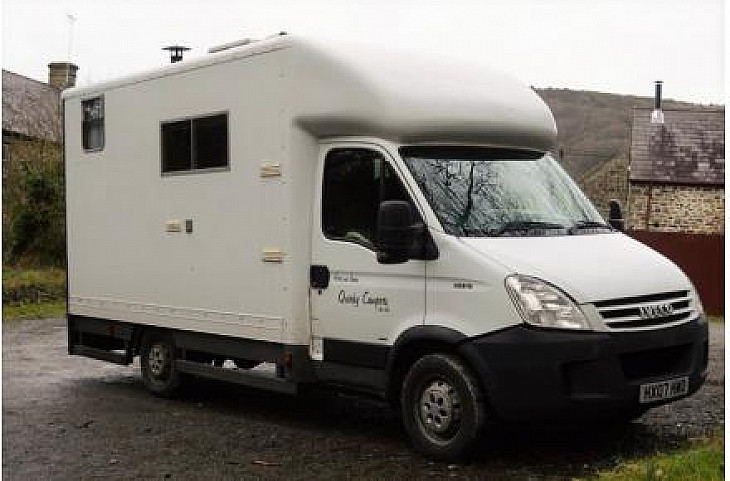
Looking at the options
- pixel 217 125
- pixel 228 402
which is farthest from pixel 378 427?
pixel 217 125

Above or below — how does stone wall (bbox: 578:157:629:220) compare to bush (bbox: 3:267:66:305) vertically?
above

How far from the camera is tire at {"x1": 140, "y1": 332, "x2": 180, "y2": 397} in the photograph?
9.45 meters

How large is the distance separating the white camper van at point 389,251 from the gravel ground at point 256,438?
1.06 feet

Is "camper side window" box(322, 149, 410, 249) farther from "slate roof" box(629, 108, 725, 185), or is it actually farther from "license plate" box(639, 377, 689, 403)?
"slate roof" box(629, 108, 725, 185)

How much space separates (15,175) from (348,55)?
2003 centimetres

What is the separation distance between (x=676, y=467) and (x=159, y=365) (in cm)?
558

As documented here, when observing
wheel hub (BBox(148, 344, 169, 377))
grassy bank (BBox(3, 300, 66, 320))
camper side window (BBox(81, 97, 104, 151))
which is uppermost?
camper side window (BBox(81, 97, 104, 151))

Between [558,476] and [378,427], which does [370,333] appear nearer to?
[378,427]

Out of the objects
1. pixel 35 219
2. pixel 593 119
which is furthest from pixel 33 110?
pixel 593 119

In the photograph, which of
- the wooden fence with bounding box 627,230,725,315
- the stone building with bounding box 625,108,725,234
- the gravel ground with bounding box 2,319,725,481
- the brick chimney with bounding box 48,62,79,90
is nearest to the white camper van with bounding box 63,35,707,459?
the gravel ground with bounding box 2,319,725,481

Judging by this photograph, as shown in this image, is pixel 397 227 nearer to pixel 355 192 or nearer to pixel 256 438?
pixel 355 192

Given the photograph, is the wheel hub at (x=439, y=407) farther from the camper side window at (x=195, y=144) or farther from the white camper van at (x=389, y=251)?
the camper side window at (x=195, y=144)

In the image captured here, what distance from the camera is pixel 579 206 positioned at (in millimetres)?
7527

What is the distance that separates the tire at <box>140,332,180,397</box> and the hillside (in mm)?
69417
